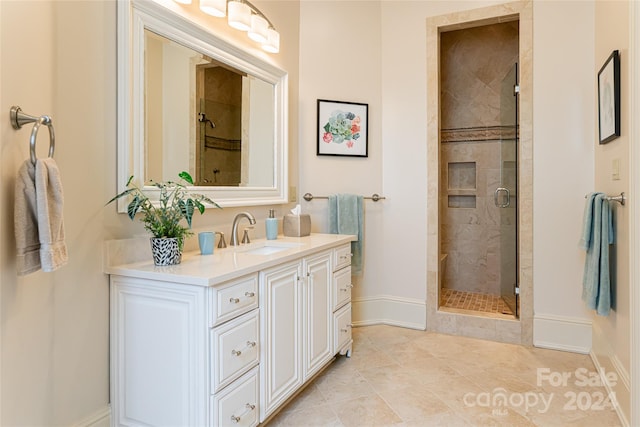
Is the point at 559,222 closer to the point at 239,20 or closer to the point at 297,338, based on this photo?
the point at 297,338

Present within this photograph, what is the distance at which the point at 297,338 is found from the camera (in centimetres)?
197

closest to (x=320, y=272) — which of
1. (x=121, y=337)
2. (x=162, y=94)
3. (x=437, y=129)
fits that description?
(x=121, y=337)

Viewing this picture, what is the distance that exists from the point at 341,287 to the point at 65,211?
156cm

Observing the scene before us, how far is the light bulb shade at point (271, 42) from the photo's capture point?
246 cm

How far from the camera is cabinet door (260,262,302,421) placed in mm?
1719

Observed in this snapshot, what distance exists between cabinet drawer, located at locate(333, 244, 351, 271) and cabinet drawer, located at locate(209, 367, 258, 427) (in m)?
0.90

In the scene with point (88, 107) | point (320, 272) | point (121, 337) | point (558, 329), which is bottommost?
point (558, 329)

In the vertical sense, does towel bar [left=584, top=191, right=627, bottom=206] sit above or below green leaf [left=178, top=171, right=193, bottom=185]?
below

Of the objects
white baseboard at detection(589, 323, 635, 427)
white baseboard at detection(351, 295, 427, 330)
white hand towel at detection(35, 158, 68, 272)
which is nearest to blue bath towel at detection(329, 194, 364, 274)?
white baseboard at detection(351, 295, 427, 330)

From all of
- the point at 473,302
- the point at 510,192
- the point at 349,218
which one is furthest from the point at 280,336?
the point at 473,302

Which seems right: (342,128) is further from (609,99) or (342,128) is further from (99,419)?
(99,419)

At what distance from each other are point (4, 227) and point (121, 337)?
2.08ft

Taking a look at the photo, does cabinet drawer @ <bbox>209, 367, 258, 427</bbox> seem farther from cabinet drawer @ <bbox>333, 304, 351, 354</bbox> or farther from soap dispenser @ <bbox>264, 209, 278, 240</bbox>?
soap dispenser @ <bbox>264, 209, 278, 240</bbox>

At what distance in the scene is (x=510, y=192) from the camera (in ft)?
10.1
